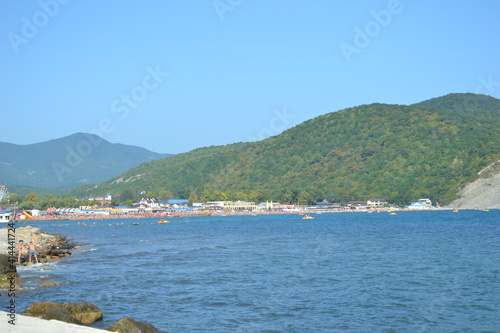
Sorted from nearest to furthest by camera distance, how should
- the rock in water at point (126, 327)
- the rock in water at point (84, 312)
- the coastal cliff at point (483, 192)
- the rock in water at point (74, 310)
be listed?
1. the rock in water at point (126, 327)
2. the rock in water at point (74, 310)
3. the rock in water at point (84, 312)
4. the coastal cliff at point (483, 192)

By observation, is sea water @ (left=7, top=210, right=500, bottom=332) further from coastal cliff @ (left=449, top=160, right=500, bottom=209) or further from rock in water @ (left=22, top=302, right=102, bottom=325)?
coastal cliff @ (left=449, top=160, right=500, bottom=209)

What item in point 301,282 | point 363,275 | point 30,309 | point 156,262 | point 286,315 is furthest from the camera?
point 156,262

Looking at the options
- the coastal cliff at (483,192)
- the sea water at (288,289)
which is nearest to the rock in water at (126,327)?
the sea water at (288,289)

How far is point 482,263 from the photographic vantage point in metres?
39.1

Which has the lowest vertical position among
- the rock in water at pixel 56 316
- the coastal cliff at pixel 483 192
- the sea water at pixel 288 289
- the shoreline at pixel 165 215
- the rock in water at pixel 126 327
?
the sea water at pixel 288 289

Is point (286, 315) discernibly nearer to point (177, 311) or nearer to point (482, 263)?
point (177, 311)

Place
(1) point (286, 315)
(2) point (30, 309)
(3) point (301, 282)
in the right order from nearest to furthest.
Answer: (2) point (30, 309), (1) point (286, 315), (3) point (301, 282)

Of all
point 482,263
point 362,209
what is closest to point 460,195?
point 362,209

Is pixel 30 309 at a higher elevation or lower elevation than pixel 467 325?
higher

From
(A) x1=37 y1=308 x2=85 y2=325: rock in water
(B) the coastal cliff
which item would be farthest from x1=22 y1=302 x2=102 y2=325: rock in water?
(B) the coastal cliff

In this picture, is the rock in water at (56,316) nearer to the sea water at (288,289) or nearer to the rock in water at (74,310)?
the rock in water at (74,310)

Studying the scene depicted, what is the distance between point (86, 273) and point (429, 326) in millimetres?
22989

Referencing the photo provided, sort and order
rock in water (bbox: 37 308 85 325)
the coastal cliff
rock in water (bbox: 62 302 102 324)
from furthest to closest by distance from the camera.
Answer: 1. the coastal cliff
2. rock in water (bbox: 62 302 102 324)
3. rock in water (bbox: 37 308 85 325)

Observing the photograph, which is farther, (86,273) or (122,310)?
(86,273)
